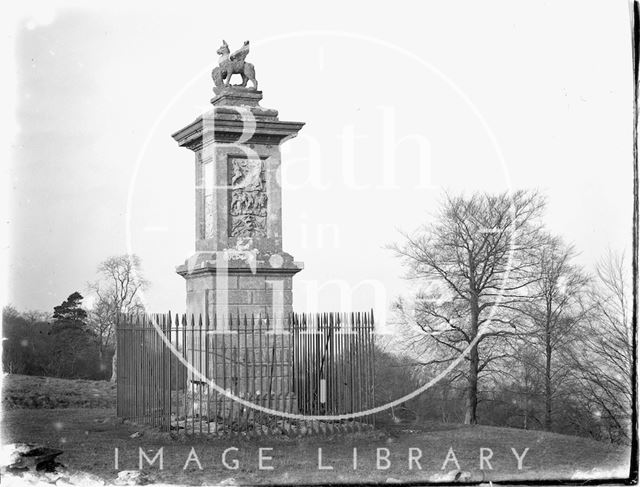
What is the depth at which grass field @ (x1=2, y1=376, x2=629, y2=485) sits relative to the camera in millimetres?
12305

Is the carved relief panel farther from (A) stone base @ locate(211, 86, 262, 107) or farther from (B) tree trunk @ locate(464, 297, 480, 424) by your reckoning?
(B) tree trunk @ locate(464, 297, 480, 424)

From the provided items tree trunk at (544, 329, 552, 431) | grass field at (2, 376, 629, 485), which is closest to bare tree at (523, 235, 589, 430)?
tree trunk at (544, 329, 552, 431)

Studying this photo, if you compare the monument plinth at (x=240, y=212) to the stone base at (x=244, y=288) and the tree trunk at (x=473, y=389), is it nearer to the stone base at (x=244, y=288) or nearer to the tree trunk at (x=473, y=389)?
the stone base at (x=244, y=288)

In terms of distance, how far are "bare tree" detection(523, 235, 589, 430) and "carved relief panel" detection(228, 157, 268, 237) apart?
449 inches

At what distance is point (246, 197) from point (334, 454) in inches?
182

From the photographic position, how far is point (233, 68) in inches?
655

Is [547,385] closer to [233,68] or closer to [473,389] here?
[473,389]

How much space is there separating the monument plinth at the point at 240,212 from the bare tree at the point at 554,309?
37.2 ft

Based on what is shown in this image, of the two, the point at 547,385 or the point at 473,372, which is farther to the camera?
the point at 547,385

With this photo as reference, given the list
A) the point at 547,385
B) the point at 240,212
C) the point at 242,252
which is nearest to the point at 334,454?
the point at 242,252

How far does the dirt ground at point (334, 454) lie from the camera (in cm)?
1229

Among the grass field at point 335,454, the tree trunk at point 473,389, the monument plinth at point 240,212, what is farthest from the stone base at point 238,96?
the tree trunk at point 473,389

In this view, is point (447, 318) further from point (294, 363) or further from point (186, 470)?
point (186, 470)

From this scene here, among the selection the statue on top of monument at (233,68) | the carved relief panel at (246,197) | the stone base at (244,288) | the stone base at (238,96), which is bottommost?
the stone base at (244,288)
